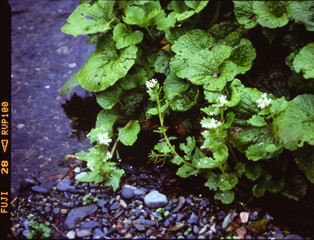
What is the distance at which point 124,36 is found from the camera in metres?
2.73

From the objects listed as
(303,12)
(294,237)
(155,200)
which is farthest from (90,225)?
(303,12)

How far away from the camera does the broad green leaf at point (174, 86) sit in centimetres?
259

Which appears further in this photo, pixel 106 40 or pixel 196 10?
pixel 106 40

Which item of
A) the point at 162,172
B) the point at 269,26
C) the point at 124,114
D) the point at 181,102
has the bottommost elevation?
the point at 162,172

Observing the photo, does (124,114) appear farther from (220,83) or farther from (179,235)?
(179,235)

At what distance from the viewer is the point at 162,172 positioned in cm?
267

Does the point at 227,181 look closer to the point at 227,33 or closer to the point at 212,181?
the point at 212,181

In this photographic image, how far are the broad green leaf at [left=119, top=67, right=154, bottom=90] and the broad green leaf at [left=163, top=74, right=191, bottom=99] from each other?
0.19 meters

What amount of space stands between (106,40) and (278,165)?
1.55 m

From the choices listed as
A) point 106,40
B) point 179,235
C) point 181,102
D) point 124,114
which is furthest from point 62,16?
point 179,235

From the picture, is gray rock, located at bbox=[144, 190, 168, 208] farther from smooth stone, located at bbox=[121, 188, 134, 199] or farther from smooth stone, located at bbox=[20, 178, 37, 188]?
smooth stone, located at bbox=[20, 178, 37, 188]

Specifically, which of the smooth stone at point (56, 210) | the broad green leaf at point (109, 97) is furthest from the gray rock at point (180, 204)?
the broad green leaf at point (109, 97)

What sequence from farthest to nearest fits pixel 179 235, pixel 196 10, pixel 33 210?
1. pixel 196 10
2. pixel 33 210
3. pixel 179 235

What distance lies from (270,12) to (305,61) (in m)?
0.42
